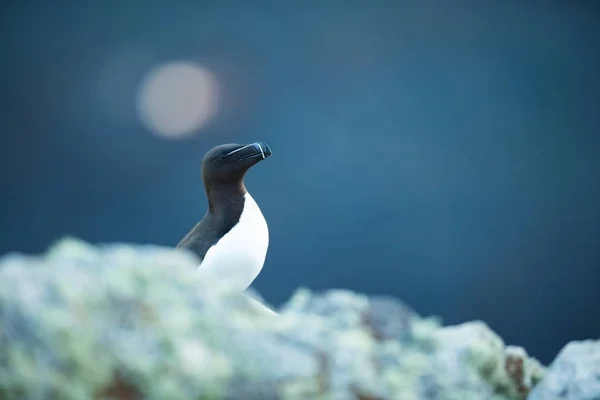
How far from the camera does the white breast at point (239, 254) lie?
319 cm

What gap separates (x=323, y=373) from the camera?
186 cm

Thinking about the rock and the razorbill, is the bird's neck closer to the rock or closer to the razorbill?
the razorbill

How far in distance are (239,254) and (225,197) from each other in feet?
1.25

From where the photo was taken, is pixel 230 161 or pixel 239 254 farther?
pixel 230 161

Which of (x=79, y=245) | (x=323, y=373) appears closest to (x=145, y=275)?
(x=79, y=245)

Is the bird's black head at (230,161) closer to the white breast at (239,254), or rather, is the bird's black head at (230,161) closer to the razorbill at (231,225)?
the razorbill at (231,225)

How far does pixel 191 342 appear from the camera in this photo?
1.65 meters

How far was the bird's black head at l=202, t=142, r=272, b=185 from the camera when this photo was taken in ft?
11.1

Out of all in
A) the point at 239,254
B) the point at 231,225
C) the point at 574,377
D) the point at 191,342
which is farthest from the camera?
the point at 231,225

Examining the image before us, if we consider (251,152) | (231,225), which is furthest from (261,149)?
(231,225)

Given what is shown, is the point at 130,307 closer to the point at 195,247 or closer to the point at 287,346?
the point at 287,346

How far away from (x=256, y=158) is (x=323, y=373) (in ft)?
5.63

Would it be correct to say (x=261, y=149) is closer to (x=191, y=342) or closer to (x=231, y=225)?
(x=231, y=225)

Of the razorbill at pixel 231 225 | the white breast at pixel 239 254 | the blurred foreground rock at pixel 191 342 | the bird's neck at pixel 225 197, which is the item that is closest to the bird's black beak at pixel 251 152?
the razorbill at pixel 231 225
